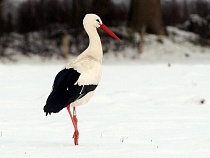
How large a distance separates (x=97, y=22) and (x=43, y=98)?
4.75 meters

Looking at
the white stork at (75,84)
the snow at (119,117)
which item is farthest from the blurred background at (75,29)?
the white stork at (75,84)

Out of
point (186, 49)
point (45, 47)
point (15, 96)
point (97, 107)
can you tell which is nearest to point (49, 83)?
point (15, 96)

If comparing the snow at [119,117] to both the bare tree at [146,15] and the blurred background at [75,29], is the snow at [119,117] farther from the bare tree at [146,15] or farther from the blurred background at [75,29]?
the bare tree at [146,15]

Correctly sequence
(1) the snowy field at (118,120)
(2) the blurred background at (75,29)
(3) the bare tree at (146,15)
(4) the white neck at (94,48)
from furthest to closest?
(3) the bare tree at (146,15) < (2) the blurred background at (75,29) < (4) the white neck at (94,48) < (1) the snowy field at (118,120)

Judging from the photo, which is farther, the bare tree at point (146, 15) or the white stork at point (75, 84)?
the bare tree at point (146, 15)

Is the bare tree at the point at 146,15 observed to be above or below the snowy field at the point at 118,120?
above

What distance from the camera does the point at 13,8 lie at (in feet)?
102

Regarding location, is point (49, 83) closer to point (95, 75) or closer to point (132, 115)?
point (132, 115)

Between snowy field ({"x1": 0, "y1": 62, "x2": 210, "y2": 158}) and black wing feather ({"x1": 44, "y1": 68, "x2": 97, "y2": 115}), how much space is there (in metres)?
0.46

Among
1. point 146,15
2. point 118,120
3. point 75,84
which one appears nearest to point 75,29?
point 146,15

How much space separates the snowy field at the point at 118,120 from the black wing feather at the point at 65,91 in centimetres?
46

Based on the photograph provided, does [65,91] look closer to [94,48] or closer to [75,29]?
[94,48]

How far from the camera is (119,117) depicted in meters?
11.6

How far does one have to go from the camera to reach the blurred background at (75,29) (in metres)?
29.4
